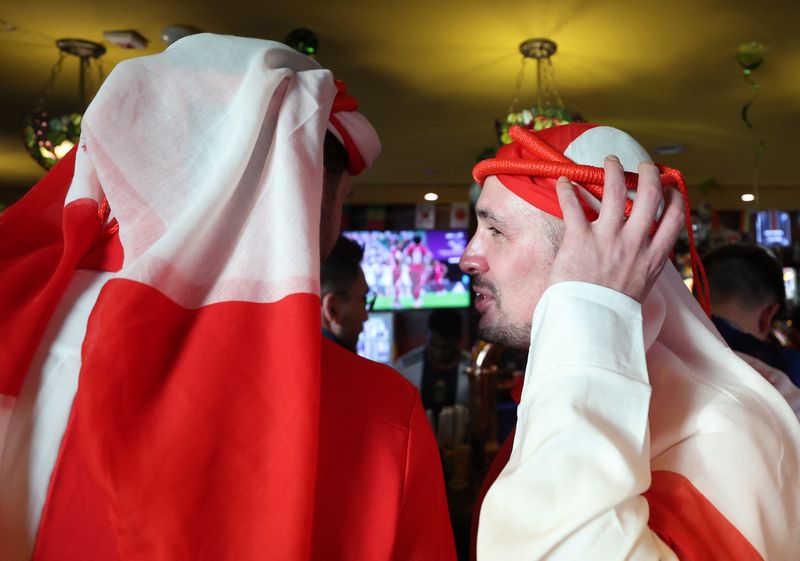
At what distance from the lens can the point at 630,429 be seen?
2.77ft

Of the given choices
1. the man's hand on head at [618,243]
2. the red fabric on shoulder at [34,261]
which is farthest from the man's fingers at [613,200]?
the red fabric on shoulder at [34,261]

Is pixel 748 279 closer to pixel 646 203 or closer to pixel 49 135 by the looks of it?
pixel 646 203

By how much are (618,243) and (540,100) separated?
4.08 meters

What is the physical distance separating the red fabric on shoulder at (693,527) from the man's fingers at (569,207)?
364mm

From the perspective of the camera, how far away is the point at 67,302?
908mm

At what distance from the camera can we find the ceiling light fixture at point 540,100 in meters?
3.57

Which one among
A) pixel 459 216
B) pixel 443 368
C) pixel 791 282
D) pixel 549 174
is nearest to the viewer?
pixel 549 174

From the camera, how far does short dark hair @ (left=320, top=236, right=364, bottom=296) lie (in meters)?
2.64

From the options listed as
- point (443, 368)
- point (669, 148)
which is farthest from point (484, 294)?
point (669, 148)

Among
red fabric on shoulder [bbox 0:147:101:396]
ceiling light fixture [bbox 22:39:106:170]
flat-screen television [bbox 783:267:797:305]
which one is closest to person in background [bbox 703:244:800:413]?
red fabric on shoulder [bbox 0:147:101:396]

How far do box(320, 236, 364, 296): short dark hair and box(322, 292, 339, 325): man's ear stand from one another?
0.07ft

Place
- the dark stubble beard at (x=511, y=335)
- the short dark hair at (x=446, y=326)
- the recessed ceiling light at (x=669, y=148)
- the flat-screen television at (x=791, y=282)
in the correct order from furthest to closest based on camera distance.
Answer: the flat-screen television at (x=791, y=282)
the recessed ceiling light at (x=669, y=148)
the short dark hair at (x=446, y=326)
the dark stubble beard at (x=511, y=335)

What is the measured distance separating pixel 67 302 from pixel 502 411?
5636 mm

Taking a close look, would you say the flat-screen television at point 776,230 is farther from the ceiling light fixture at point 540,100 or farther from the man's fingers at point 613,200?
the man's fingers at point 613,200
